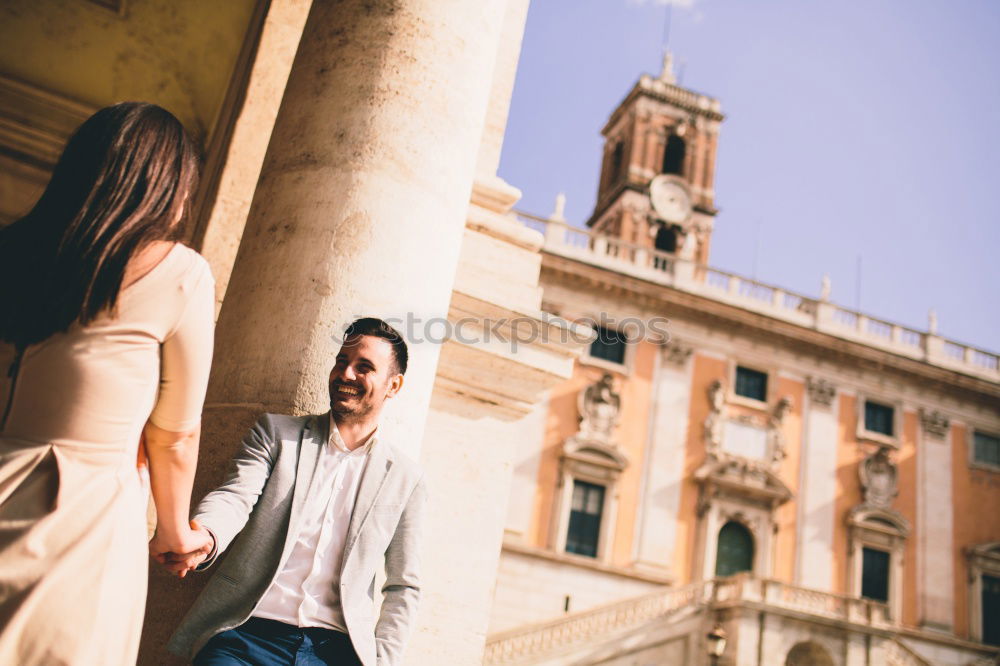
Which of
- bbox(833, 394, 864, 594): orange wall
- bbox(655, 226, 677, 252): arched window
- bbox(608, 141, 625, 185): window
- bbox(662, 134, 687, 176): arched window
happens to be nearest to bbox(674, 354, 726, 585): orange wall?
bbox(833, 394, 864, 594): orange wall

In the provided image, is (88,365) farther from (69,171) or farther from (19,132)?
(19,132)

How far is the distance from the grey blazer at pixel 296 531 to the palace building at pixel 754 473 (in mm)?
16854

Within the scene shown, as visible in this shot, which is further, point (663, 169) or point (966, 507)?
point (663, 169)

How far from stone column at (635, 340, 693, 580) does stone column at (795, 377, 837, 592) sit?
3.78 meters

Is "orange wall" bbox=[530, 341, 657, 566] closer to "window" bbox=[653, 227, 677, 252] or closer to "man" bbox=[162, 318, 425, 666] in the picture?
"window" bbox=[653, 227, 677, 252]

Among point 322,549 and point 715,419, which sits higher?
point 715,419

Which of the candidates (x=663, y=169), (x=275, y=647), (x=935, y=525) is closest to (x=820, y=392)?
(x=935, y=525)

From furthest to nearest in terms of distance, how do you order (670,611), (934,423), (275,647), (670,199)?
(670,199) < (934,423) < (670,611) < (275,647)

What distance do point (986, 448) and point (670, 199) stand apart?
46.9 feet

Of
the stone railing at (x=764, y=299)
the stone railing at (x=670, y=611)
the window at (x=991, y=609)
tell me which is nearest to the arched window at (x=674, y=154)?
the stone railing at (x=764, y=299)

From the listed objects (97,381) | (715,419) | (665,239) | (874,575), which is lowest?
(97,381)

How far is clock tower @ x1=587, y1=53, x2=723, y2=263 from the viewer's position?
33.0 meters

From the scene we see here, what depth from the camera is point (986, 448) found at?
25.9m

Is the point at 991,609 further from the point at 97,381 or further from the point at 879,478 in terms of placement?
the point at 97,381
